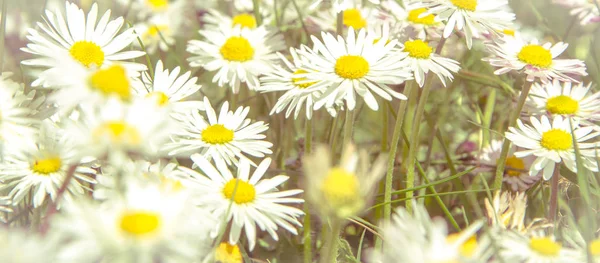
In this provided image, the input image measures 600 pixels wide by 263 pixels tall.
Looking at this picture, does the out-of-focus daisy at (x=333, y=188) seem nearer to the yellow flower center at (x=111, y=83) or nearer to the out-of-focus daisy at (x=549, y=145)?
the yellow flower center at (x=111, y=83)

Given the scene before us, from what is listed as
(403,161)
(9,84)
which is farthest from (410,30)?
(9,84)

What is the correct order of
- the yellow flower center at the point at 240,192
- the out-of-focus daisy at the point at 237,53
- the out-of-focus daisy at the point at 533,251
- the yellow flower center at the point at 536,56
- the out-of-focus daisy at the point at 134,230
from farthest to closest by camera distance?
the out-of-focus daisy at the point at 237,53, the yellow flower center at the point at 536,56, the yellow flower center at the point at 240,192, the out-of-focus daisy at the point at 533,251, the out-of-focus daisy at the point at 134,230

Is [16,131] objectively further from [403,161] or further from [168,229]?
[403,161]

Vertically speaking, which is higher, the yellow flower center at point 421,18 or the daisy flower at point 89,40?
the yellow flower center at point 421,18

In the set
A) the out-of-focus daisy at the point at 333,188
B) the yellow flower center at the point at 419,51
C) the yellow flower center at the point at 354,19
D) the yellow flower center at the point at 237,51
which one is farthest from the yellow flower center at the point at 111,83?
the yellow flower center at the point at 354,19

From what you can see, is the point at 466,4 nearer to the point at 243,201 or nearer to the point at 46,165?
the point at 243,201

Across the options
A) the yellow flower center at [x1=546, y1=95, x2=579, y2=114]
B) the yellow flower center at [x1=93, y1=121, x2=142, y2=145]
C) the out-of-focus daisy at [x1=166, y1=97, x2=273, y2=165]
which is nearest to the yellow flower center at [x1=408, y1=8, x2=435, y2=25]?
the yellow flower center at [x1=546, y1=95, x2=579, y2=114]
